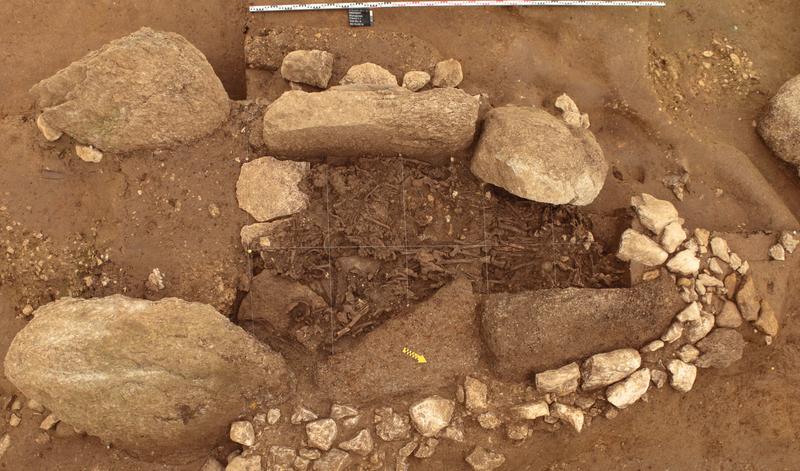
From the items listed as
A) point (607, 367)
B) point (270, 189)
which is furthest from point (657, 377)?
point (270, 189)

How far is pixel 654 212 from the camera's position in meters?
4.63

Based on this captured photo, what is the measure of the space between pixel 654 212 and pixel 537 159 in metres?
1.12

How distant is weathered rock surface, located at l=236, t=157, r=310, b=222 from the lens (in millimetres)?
4422

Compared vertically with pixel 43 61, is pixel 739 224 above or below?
below

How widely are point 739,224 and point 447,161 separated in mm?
2675

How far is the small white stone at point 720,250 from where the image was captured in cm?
456

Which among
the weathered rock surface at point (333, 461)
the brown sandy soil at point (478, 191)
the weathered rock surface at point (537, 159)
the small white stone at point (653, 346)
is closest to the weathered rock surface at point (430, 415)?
the brown sandy soil at point (478, 191)

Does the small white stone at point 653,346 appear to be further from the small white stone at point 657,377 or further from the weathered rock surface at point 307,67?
the weathered rock surface at point 307,67

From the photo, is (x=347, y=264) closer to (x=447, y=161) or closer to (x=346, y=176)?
(x=346, y=176)

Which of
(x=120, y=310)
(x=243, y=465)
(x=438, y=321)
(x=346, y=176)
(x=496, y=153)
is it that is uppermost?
(x=496, y=153)

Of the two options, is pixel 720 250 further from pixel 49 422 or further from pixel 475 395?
pixel 49 422

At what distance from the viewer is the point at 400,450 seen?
411 centimetres

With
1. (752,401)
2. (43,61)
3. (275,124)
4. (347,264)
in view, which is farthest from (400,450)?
(43,61)

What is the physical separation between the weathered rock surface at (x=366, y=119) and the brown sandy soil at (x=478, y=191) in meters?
0.36
